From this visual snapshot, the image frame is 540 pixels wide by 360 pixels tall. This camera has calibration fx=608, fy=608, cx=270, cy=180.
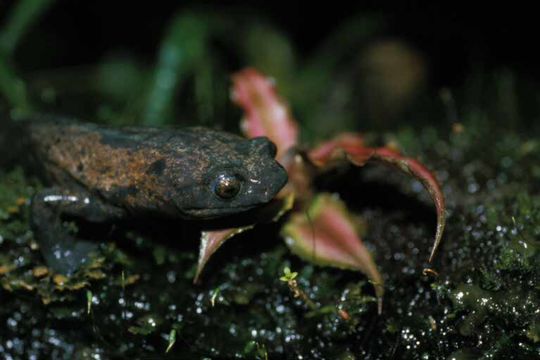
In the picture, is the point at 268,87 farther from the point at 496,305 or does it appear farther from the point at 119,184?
the point at 496,305

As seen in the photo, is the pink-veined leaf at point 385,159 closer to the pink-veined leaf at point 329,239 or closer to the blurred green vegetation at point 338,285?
the blurred green vegetation at point 338,285

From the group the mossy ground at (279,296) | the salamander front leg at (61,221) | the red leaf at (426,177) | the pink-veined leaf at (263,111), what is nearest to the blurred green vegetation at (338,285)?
the mossy ground at (279,296)

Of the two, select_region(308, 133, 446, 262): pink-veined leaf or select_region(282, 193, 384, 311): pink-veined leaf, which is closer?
select_region(308, 133, 446, 262): pink-veined leaf

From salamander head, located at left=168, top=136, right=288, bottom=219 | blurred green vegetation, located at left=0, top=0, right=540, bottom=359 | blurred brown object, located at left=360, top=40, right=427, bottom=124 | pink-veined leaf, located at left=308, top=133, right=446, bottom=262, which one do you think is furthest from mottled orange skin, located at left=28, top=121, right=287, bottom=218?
blurred brown object, located at left=360, top=40, right=427, bottom=124

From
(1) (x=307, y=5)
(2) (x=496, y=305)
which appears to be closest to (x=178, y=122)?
(1) (x=307, y=5)

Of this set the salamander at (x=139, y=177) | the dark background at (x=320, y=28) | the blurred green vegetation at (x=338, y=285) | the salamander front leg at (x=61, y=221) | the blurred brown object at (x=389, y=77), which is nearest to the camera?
the blurred green vegetation at (x=338, y=285)

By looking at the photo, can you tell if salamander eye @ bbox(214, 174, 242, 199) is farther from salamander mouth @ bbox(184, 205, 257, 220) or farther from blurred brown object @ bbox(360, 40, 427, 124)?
blurred brown object @ bbox(360, 40, 427, 124)
